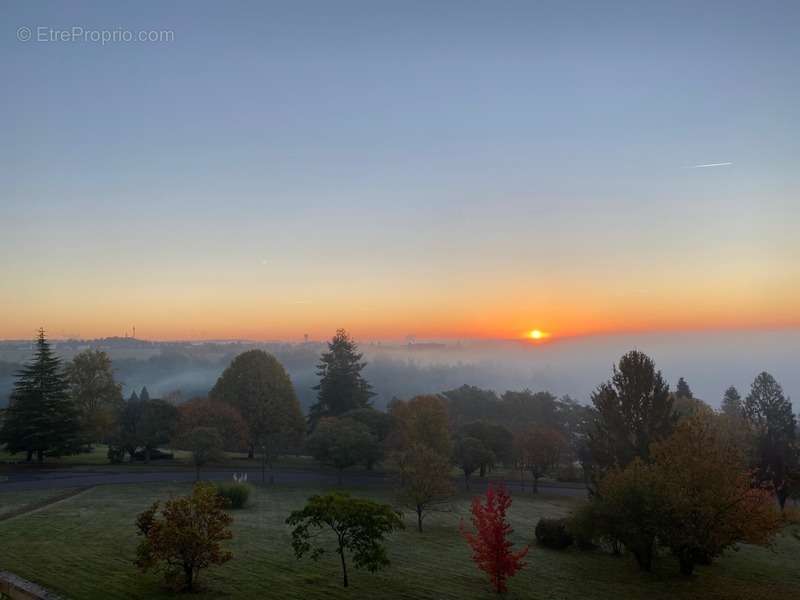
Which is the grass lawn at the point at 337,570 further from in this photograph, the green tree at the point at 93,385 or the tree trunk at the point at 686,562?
the green tree at the point at 93,385

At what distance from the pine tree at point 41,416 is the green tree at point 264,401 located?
17.2m

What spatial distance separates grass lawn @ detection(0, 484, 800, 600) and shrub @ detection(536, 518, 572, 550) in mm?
890

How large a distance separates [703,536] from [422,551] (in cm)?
1427

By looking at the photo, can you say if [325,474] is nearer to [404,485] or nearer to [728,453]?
[404,485]

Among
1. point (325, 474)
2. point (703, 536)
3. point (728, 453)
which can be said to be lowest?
point (325, 474)

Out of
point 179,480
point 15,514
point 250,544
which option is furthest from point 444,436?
point 15,514

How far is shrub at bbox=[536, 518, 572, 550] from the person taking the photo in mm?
32469

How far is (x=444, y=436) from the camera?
57.1 metres

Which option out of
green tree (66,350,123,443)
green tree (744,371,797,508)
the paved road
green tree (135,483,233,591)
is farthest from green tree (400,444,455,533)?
green tree (66,350,123,443)

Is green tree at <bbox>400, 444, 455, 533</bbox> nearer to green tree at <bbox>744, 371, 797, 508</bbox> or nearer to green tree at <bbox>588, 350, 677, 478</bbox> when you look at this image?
green tree at <bbox>588, 350, 677, 478</bbox>

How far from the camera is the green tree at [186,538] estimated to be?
20.7 m

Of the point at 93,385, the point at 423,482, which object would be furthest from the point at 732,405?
the point at 93,385

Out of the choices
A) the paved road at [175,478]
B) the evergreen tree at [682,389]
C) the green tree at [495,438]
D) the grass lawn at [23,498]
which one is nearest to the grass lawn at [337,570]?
the grass lawn at [23,498]

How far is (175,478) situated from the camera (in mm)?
52906
